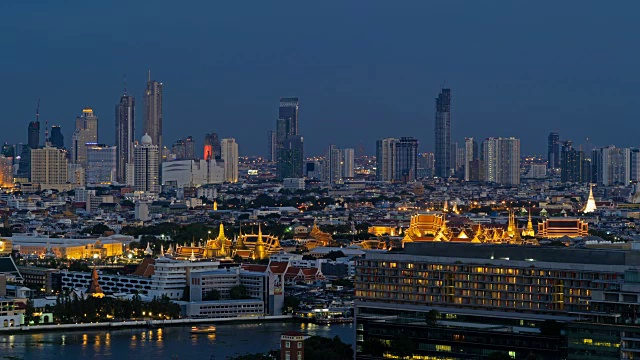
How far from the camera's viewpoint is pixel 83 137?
95938mm

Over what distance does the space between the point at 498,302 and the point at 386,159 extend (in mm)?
78151

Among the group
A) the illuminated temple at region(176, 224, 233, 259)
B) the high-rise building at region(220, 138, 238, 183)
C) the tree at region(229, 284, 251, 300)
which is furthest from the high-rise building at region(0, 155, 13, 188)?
the tree at region(229, 284, 251, 300)

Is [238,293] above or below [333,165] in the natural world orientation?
below

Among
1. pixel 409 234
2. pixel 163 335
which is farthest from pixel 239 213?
pixel 163 335

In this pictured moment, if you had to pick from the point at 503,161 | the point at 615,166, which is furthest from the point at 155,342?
the point at 503,161

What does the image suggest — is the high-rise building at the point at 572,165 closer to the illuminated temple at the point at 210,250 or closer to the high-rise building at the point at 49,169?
the high-rise building at the point at 49,169

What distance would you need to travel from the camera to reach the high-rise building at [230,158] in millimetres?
97069

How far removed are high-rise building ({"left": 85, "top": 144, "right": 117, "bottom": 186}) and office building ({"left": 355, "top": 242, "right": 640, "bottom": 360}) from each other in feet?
235

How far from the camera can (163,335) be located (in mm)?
26078

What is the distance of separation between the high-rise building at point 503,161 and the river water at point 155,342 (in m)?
69.5

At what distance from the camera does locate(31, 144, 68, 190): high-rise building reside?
8319cm

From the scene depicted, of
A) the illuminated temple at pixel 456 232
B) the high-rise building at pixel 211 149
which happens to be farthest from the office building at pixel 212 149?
the illuminated temple at pixel 456 232

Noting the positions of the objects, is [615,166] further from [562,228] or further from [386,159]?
[562,228]

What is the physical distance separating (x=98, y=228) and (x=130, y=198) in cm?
2388
